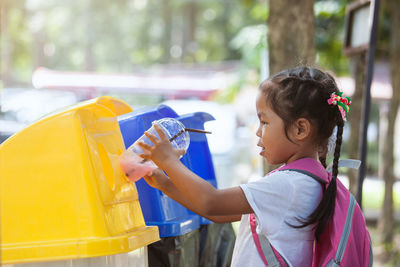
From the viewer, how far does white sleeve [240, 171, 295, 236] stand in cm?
177

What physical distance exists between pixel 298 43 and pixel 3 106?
28.2 feet

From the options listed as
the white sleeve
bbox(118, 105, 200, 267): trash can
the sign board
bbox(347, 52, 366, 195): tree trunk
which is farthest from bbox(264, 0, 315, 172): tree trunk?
bbox(347, 52, 366, 195): tree trunk

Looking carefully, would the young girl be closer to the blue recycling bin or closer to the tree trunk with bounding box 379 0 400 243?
the blue recycling bin

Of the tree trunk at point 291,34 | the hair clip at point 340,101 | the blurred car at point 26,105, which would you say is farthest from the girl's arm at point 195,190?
the blurred car at point 26,105

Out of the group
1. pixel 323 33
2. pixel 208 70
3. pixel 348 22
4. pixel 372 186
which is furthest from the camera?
pixel 208 70

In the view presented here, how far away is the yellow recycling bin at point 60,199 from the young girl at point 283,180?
0.72 ft

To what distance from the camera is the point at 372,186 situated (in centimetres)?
1508

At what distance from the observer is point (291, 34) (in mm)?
3594

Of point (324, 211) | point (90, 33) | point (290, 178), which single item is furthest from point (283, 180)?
point (90, 33)

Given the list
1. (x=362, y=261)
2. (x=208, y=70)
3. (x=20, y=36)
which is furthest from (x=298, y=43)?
(x=20, y=36)

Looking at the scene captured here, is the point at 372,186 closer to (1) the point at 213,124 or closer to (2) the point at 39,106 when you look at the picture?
(1) the point at 213,124

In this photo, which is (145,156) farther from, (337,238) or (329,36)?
(329,36)

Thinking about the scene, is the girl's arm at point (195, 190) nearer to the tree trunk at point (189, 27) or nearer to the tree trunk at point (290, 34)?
the tree trunk at point (290, 34)

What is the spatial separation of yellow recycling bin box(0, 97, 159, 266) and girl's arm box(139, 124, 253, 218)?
0.24 metres
